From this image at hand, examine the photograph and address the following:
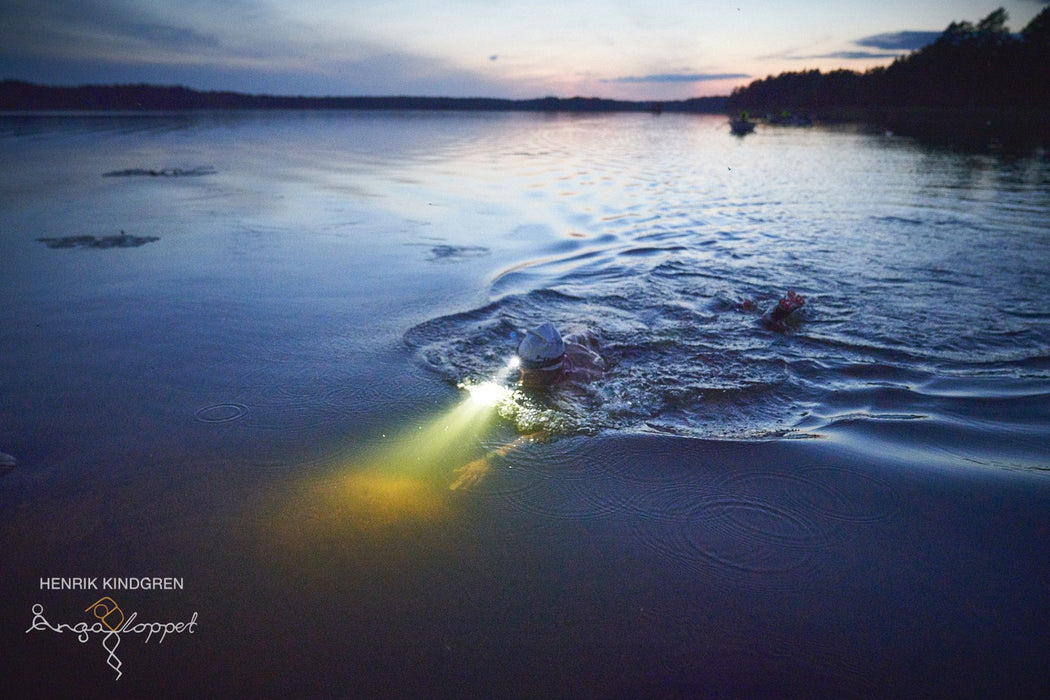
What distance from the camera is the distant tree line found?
54.3m

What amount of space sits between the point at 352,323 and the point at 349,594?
12.9 feet

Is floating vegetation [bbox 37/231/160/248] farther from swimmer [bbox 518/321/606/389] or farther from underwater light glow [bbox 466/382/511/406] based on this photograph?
swimmer [bbox 518/321/606/389]

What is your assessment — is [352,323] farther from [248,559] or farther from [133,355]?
[248,559]

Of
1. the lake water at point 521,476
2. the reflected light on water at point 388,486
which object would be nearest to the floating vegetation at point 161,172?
the lake water at point 521,476

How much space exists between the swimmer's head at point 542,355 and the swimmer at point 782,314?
294cm

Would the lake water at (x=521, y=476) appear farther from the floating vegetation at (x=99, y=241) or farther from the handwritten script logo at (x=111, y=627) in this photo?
the floating vegetation at (x=99, y=241)

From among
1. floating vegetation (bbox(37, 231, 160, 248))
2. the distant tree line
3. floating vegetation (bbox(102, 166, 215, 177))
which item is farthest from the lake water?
the distant tree line

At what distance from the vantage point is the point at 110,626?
2.43 meters

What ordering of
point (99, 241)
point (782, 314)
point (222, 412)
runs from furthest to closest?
point (99, 241)
point (782, 314)
point (222, 412)

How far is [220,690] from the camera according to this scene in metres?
2.15

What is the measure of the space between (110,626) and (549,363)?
341 cm

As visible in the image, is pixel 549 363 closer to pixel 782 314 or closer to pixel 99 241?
pixel 782 314

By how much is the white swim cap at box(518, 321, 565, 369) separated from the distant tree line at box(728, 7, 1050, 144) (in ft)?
180

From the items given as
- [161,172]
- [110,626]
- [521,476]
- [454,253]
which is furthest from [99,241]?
[161,172]
